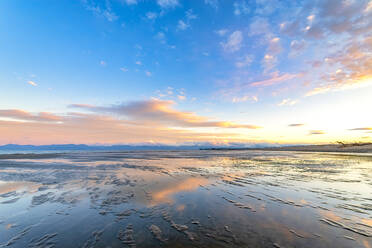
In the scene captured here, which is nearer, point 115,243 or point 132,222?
point 115,243

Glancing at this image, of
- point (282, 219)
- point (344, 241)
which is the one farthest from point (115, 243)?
point (344, 241)

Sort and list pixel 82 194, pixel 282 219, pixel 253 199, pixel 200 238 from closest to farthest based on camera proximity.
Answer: pixel 200 238, pixel 282 219, pixel 253 199, pixel 82 194

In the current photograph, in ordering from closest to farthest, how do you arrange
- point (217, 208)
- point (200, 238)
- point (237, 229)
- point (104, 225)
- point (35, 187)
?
point (200, 238)
point (237, 229)
point (104, 225)
point (217, 208)
point (35, 187)

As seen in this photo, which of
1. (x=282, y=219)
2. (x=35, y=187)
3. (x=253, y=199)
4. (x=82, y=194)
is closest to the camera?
(x=282, y=219)

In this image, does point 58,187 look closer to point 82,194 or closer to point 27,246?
point 82,194

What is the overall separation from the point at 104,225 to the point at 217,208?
487cm

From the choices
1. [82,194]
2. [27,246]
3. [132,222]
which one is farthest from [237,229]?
[82,194]

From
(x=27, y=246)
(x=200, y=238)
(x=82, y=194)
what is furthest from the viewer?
(x=82, y=194)

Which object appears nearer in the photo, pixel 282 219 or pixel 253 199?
pixel 282 219

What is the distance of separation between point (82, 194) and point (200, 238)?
8.53m

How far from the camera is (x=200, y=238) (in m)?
5.11

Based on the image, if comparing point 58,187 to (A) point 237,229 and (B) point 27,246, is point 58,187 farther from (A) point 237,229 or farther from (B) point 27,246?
(A) point 237,229

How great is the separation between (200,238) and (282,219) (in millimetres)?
3651

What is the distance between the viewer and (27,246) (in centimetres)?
476
